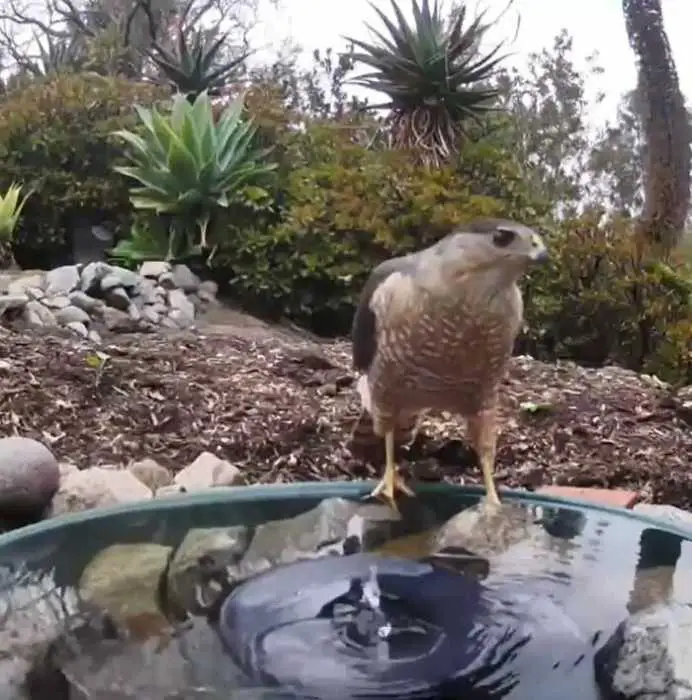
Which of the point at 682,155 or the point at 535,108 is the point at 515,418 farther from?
the point at 535,108

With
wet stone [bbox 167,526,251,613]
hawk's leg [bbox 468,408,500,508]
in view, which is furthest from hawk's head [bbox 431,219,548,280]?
wet stone [bbox 167,526,251,613]

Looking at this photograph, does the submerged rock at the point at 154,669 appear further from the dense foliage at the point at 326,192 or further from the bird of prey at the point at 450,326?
the dense foliage at the point at 326,192

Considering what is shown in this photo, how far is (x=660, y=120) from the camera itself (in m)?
7.90

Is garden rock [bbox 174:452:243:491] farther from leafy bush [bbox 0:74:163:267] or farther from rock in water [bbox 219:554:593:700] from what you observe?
leafy bush [bbox 0:74:163:267]

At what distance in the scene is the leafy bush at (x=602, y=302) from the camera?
531 centimetres

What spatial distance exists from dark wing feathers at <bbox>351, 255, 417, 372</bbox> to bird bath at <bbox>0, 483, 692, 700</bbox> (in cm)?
31

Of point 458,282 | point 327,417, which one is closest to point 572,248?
point 327,417

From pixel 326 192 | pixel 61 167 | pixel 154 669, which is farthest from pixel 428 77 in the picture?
pixel 154 669

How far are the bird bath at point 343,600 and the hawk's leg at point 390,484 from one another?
4 centimetres

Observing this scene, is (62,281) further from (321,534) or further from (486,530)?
(486,530)

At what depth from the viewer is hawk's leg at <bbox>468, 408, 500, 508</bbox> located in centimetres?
231

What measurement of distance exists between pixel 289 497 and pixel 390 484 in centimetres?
22

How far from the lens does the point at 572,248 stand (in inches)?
222

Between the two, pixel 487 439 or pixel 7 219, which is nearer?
pixel 487 439
